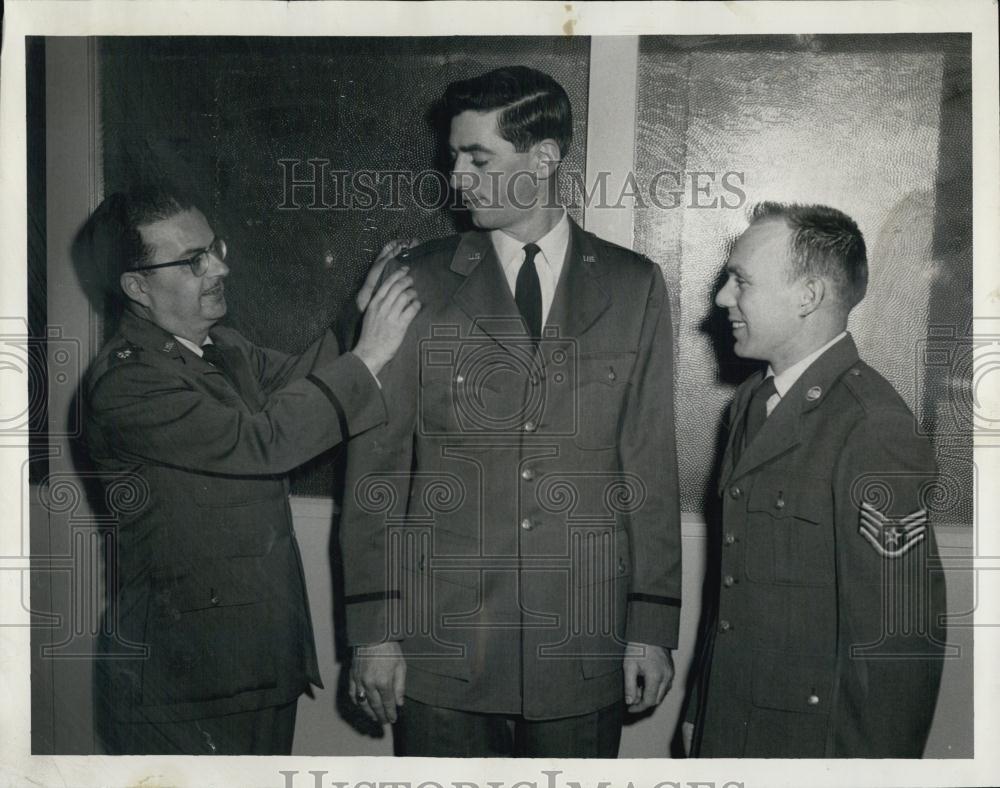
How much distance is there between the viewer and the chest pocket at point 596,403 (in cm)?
186

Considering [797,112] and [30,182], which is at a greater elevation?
[797,112]

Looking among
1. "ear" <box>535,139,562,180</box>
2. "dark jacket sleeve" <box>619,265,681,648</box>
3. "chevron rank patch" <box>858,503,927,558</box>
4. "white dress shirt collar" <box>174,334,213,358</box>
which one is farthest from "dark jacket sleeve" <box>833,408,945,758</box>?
"white dress shirt collar" <box>174,334,213,358</box>

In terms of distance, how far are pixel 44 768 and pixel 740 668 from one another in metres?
1.48

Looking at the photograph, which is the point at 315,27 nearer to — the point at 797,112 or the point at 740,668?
the point at 797,112

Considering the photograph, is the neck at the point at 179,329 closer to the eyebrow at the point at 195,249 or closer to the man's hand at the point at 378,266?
the eyebrow at the point at 195,249

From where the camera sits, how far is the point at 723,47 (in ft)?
6.26

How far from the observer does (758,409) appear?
1.87 m

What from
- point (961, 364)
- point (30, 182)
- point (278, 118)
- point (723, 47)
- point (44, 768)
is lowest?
point (44, 768)

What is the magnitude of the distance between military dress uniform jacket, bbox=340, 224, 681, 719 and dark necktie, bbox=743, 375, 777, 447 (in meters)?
0.16

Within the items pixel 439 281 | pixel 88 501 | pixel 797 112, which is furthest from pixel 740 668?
pixel 88 501

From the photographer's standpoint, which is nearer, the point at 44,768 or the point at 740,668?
the point at 740,668

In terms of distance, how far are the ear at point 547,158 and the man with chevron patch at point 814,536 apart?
1.35 feet

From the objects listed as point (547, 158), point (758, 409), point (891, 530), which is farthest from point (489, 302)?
point (891, 530)

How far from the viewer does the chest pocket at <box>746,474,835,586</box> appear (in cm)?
181
